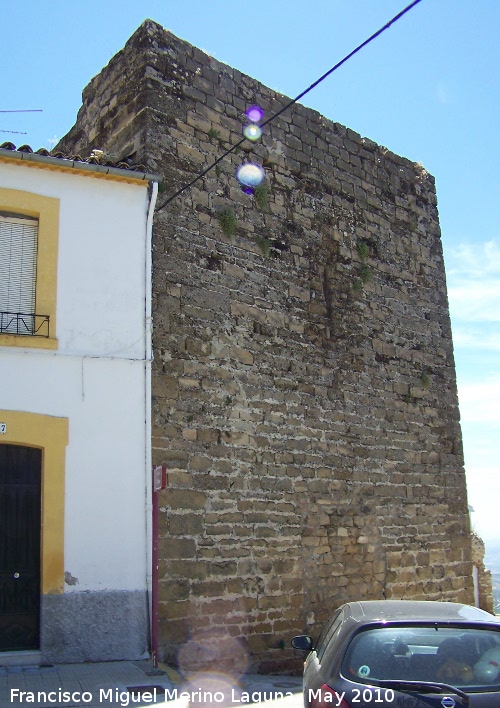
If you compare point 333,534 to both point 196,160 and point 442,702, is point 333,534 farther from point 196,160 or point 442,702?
point 442,702

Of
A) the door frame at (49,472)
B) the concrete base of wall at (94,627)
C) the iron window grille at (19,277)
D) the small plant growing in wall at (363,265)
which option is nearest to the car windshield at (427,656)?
the concrete base of wall at (94,627)

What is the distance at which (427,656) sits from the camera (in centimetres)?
383

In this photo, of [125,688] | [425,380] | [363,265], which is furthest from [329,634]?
[425,380]

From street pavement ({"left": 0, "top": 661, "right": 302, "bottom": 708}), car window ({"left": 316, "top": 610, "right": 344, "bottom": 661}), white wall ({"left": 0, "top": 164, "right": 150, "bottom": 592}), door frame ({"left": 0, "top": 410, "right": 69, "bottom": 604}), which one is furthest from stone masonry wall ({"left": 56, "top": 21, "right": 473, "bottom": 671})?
car window ({"left": 316, "top": 610, "right": 344, "bottom": 661})

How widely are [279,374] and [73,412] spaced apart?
2.94 m

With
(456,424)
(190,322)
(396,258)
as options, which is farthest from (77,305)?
(456,424)

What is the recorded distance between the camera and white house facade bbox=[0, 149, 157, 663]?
22.3ft

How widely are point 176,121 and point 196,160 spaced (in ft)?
1.68

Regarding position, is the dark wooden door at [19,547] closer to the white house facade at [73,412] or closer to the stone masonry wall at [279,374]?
the white house facade at [73,412]

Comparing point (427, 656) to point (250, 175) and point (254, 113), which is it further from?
point (254, 113)

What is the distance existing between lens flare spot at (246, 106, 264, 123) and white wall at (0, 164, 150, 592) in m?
2.42

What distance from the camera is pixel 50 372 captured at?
7086mm

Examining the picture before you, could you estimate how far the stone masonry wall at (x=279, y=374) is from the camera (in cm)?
800

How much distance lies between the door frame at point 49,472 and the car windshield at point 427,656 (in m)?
3.74
